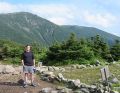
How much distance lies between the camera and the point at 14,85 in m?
23.4

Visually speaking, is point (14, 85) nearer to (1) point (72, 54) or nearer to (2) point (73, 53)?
(2) point (73, 53)

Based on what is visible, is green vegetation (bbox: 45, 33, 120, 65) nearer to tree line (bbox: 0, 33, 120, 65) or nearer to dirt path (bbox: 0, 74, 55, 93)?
tree line (bbox: 0, 33, 120, 65)

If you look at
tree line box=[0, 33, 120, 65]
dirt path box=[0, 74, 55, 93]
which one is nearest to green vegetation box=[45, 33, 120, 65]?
tree line box=[0, 33, 120, 65]

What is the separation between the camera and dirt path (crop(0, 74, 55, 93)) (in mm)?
22197

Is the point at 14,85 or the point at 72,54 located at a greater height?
the point at 72,54

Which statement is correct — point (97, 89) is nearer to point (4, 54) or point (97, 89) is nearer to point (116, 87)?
point (116, 87)

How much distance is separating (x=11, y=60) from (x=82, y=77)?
84.0 ft

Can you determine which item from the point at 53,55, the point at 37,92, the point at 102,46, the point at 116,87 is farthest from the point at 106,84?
the point at 102,46

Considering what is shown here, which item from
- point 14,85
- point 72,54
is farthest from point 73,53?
point 14,85

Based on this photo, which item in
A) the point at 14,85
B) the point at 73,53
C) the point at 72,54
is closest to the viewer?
the point at 14,85

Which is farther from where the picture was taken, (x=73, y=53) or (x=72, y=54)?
(x=72, y=54)

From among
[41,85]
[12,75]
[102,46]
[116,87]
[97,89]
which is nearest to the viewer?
[97,89]

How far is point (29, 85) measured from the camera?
75.8ft

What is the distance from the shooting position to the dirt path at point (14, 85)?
874 inches
